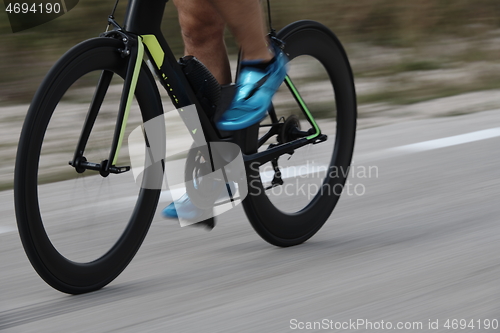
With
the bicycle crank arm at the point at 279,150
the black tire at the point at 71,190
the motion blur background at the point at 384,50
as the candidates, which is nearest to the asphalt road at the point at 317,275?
the black tire at the point at 71,190

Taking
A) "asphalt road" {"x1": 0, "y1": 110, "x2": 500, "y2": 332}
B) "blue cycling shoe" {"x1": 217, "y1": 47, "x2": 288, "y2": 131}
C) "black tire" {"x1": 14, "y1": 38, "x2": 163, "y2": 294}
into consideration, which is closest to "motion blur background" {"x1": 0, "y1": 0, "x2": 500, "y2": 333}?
"asphalt road" {"x1": 0, "y1": 110, "x2": 500, "y2": 332}

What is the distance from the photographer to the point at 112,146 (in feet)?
8.62

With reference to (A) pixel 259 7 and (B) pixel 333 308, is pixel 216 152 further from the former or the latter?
(B) pixel 333 308

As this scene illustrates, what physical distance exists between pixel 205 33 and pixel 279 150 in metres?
0.56

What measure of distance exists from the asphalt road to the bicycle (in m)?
0.13

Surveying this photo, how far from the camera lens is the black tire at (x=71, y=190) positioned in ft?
8.09

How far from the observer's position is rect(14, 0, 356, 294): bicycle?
8.20ft

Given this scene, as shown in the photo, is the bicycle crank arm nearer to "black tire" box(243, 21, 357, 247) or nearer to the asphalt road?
"black tire" box(243, 21, 357, 247)

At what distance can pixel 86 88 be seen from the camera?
8.64 ft

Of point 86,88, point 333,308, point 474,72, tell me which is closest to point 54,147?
point 86,88

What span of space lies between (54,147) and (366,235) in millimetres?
1349

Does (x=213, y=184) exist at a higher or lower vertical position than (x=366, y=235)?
higher

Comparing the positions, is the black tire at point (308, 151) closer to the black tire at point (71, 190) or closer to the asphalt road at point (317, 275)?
the asphalt road at point (317, 275)

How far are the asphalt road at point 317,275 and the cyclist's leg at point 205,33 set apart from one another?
0.72m
